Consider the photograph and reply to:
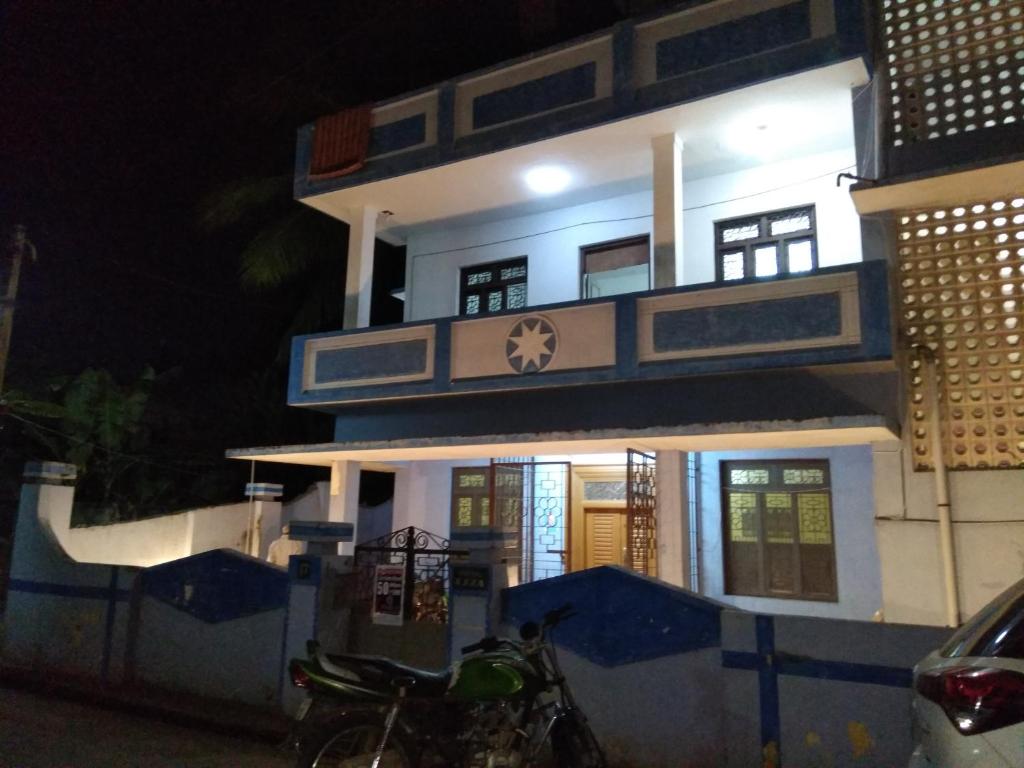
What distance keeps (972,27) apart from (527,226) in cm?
599

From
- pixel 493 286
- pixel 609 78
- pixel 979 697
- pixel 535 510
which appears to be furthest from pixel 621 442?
pixel 979 697

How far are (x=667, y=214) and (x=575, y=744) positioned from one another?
240 inches

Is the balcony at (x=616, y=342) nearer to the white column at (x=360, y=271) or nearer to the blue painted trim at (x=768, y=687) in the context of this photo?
the white column at (x=360, y=271)

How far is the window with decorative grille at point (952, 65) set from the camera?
7234mm

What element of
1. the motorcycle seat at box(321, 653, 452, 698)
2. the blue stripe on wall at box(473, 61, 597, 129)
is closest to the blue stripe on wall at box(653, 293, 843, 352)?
the blue stripe on wall at box(473, 61, 597, 129)

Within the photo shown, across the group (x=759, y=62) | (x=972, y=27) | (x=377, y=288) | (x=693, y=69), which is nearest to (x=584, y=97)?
(x=693, y=69)

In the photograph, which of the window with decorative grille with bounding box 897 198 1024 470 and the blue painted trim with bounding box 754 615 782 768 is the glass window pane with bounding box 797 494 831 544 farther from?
the blue painted trim with bounding box 754 615 782 768

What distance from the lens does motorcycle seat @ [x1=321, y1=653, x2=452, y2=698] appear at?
446 centimetres

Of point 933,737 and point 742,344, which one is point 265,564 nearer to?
point 742,344

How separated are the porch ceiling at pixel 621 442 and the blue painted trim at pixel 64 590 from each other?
2665 millimetres

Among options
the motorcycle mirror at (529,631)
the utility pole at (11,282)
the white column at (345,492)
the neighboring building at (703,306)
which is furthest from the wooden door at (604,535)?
the utility pole at (11,282)

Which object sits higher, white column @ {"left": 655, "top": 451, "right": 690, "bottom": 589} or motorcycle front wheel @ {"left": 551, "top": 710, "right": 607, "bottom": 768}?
white column @ {"left": 655, "top": 451, "right": 690, "bottom": 589}

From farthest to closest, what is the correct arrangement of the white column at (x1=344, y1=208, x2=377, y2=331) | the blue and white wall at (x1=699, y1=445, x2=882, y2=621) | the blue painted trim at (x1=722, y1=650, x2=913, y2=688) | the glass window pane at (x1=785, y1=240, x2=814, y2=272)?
1. the white column at (x1=344, y1=208, x2=377, y2=331)
2. the glass window pane at (x1=785, y1=240, x2=814, y2=272)
3. the blue and white wall at (x1=699, y1=445, x2=882, y2=621)
4. the blue painted trim at (x1=722, y1=650, x2=913, y2=688)

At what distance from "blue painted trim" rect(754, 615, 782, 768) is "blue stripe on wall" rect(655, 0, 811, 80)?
5.86m
